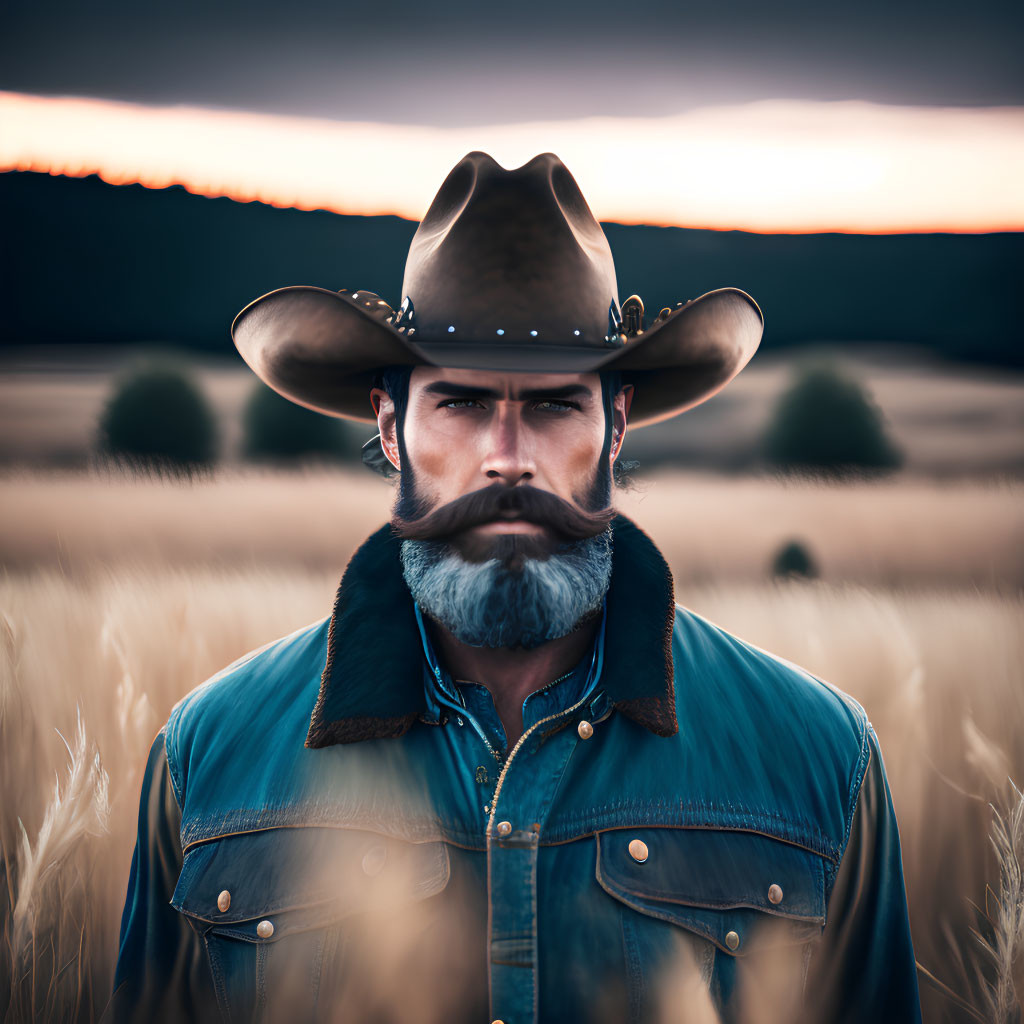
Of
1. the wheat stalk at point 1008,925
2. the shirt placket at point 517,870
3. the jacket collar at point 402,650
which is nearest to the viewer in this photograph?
the shirt placket at point 517,870

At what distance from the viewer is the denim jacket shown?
71.9 inches

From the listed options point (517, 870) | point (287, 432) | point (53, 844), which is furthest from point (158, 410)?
point (517, 870)

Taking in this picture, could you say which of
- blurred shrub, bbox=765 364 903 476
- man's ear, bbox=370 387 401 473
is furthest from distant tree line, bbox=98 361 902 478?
man's ear, bbox=370 387 401 473

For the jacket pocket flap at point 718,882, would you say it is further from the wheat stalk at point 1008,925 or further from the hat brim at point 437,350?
the hat brim at point 437,350

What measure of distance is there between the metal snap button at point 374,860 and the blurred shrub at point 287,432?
319 cm

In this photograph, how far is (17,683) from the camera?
3.19 m

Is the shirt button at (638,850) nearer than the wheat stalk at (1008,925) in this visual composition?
Yes

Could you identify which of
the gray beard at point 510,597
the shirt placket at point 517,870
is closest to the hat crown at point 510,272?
the gray beard at point 510,597

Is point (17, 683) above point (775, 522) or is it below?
A: below

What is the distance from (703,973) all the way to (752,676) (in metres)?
0.72

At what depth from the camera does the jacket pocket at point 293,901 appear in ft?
6.10

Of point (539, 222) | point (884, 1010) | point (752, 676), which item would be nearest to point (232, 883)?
point (752, 676)

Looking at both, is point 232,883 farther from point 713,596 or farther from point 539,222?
point 713,596

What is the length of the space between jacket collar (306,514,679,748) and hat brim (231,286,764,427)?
49 centimetres
